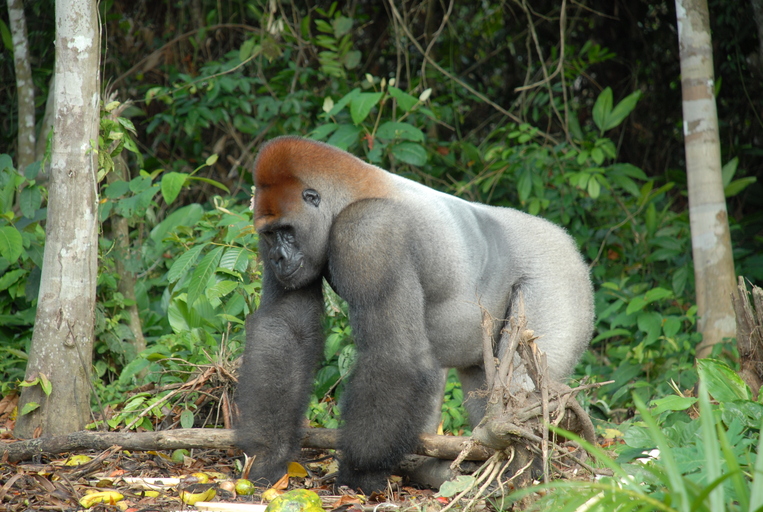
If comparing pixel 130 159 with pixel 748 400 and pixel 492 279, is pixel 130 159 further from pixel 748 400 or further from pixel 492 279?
pixel 748 400

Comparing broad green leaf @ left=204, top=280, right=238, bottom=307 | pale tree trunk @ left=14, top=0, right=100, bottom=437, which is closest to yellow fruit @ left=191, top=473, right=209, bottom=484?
pale tree trunk @ left=14, top=0, right=100, bottom=437

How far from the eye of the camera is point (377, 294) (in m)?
2.48

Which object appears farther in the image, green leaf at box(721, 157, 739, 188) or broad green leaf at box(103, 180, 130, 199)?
green leaf at box(721, 157, 739, 188)

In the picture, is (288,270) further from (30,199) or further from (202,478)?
(30,199)

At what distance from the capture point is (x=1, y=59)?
5383mm

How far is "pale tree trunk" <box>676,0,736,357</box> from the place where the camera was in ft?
12.5

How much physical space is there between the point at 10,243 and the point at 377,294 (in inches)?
71.4

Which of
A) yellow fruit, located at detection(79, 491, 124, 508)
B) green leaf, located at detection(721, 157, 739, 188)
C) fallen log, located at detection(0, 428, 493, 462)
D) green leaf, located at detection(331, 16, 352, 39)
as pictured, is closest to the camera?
yellow fruit, located at detection(79, 491, 124, 508)

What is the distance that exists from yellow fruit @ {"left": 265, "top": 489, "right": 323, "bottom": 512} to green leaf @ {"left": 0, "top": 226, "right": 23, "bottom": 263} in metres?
1.87

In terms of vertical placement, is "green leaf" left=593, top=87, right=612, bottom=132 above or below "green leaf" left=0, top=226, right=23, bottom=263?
above

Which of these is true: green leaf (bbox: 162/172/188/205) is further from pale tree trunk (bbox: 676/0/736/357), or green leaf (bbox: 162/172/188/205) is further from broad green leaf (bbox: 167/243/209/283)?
pale tree trunk (bbox: 676/0/736/357)

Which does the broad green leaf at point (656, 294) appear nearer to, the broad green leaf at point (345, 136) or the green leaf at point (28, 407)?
the broad green leaf at point (345, 136)

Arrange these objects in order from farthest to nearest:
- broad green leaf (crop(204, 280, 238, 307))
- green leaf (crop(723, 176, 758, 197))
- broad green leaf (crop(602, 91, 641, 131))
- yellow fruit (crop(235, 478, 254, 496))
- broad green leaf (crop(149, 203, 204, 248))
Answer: broad green leaf (crop(602, 91, 641, 131)) → green leaf (crop(723, 176, 758, 197)) → broad green leaf (crop(149, 203, 204, 248)) → broad green leaf (crop(204, 280, 238, 307)) → yellow fruit (crop(235, 478, 254, 496))

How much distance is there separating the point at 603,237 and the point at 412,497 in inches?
126
